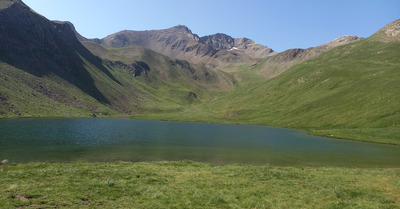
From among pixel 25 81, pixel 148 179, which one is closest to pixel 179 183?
pixel 148 179

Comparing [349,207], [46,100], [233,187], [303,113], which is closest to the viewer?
[349,207]

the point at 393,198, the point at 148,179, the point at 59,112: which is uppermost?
the point at 393,198

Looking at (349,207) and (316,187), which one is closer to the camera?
(349,207)

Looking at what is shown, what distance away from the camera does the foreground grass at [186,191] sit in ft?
57.4

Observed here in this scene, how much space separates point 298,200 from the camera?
2012 centimetres

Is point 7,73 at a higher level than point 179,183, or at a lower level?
higher

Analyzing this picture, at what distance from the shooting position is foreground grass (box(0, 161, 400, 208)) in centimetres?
1750

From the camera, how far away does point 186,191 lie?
864 inches

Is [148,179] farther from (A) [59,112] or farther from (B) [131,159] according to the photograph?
(A) [59,112]

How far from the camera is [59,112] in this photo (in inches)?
6983

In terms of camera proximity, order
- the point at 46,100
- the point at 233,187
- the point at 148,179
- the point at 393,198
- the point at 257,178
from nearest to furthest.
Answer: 1. the point at 393,198
2. the point at 233,187
3. the point at 148,179
4. the point at 257,178
5. the point at 46,100

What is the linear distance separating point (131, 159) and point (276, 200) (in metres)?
35.8

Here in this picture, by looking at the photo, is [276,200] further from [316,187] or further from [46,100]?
[46,100]

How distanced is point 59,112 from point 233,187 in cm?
18881
